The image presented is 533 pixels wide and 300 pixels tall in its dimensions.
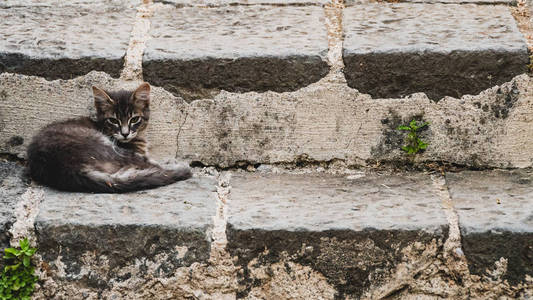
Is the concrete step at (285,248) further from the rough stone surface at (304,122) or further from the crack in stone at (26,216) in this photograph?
the rough stone surface at (304,122)

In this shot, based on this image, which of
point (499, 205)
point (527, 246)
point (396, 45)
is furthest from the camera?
point (396, 45)

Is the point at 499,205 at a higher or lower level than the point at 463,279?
higher

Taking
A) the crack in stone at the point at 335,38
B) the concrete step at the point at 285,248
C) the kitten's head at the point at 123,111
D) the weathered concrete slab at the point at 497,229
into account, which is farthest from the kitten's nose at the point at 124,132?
the weathered concrete slab at the point at 497,229

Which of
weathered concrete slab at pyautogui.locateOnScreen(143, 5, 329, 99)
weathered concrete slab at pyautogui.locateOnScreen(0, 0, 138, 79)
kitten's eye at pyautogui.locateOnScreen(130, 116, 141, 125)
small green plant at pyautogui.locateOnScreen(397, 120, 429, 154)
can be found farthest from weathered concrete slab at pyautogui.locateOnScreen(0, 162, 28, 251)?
small green plant at pyautogui.locateOnScreen(397, 120, 429, 154)

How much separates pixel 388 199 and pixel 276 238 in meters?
0.46

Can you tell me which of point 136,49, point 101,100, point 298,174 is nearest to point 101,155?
point 101,100

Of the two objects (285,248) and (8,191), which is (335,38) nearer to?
(285,248)

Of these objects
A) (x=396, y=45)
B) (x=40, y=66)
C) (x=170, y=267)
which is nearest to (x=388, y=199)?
(x=396, y=45)

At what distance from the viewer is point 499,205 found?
2.24 m

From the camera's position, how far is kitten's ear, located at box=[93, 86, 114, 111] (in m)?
2.62

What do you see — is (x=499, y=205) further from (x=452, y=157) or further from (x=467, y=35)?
(x=467, y=35)

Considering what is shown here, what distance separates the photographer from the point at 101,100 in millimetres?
2654

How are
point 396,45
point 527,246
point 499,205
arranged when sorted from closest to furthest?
point 527,246 < point 499,205 < point 396,45

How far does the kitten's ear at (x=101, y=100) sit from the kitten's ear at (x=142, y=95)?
0.36 feet
